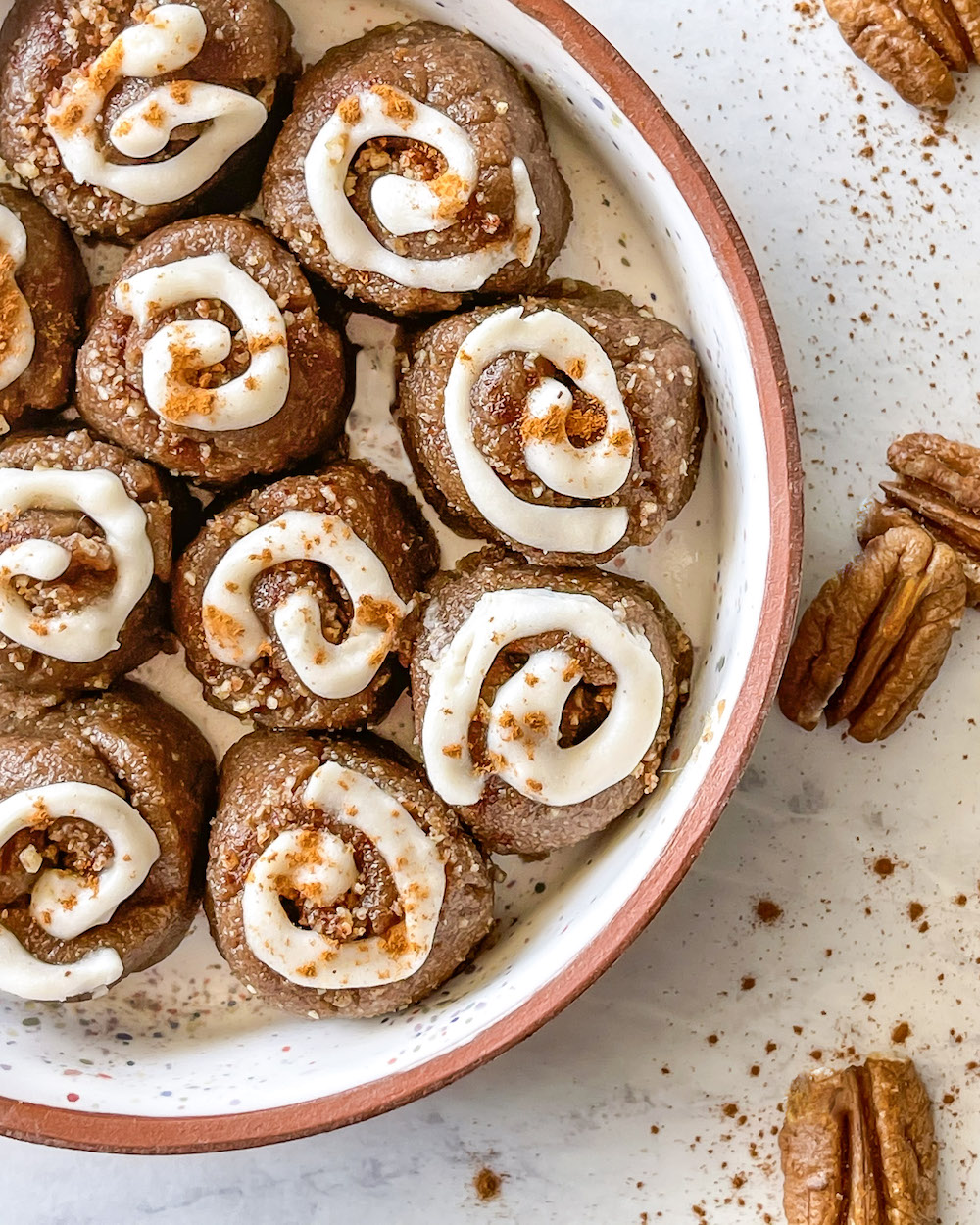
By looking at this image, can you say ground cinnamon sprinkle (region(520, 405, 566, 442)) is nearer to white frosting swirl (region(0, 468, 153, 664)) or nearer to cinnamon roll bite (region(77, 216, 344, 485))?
cinnamon roll bite (region(77, 216, 344, 485))

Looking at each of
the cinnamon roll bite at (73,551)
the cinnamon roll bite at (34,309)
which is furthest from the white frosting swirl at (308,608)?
the cinnamon roll bite at (34,309)

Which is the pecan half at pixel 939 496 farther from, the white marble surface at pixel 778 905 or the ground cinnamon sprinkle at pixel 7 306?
the ground cinnamon sprinkle at pixel 7 306

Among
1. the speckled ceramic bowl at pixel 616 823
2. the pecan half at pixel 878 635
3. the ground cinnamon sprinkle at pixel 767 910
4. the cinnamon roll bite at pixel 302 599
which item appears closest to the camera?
the speckled ceramic bowl at pixel 616 823

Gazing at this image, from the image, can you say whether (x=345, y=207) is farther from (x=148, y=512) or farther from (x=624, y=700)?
(x=624, y=700)

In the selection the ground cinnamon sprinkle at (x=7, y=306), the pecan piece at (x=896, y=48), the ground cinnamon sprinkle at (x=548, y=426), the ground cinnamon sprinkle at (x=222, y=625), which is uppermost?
the pecan piece at (x=896, y=48)

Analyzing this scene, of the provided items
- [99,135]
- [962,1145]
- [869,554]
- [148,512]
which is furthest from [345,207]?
[962,1145]

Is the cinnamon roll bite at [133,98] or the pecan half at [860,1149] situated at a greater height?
the cinnamon roll bite at [133,98]

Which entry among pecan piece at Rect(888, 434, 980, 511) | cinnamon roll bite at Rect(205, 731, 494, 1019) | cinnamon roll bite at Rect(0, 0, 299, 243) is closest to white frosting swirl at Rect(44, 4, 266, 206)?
cinnamon roll bite at Rect(0, 0, 299, 243)
